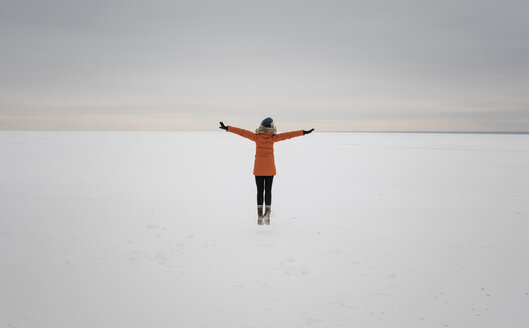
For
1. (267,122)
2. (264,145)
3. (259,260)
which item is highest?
(267,122)

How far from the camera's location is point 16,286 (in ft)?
12.7

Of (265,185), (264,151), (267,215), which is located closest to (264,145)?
(264,151)

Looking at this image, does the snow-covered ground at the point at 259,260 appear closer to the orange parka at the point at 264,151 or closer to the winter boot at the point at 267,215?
the winter boot at the point at 267,215

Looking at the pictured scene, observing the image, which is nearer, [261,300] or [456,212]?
[261,300]

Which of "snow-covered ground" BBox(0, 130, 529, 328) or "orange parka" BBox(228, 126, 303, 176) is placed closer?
"snow-covered ground" BBox(0, 130, 529, 328)

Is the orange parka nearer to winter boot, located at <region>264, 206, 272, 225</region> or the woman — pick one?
the woman

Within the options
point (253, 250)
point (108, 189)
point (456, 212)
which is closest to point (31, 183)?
point (108, 189)

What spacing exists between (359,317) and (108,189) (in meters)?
8.46

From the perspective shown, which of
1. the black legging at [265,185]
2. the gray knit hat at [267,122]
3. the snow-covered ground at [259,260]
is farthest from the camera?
the black legging at [265,185]

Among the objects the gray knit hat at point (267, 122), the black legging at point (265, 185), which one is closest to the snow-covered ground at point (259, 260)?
the black legging at point (265, 185)

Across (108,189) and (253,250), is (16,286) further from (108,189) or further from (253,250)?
(108,189)

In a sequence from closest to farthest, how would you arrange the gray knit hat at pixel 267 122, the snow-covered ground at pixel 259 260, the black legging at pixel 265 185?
the snow-covered ground at pixel 259 260, the gray knit hat at pixel 267 122, the black legging at pixel 265 185

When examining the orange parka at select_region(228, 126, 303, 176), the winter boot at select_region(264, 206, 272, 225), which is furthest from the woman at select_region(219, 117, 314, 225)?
the winter boot at select_region(264, 206, 272, 225)

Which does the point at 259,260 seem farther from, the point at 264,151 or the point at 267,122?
the point at 267,122
